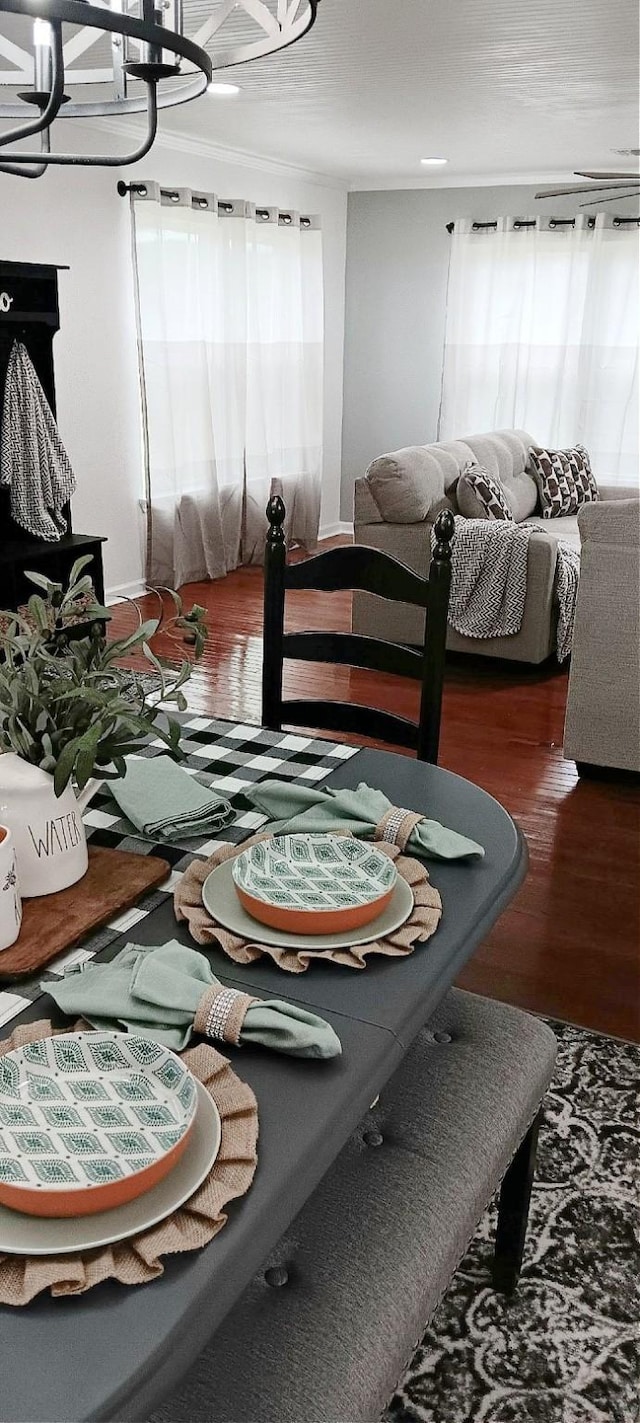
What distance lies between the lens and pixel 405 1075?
4.71 ft

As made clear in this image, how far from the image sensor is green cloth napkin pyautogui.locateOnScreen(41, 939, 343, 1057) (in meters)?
1.03

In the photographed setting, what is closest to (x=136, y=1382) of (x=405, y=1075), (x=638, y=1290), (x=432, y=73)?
(x=405, y=1075)

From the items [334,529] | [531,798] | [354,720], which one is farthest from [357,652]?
[334,529]

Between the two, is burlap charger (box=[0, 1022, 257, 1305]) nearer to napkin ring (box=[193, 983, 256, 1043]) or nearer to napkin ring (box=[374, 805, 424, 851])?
napkin ring (box=[193, 983, 256, 1043])

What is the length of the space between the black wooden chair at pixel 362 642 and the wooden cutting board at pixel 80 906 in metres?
0.69

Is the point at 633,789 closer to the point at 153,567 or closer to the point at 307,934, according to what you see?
the point at 307,934

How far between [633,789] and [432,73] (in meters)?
2.67

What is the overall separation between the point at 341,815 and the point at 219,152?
5.53 meters

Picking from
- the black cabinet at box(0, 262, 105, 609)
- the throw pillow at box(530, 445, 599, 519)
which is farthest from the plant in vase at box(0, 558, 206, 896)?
the throw pillow at box(530, 445, 599, 519)

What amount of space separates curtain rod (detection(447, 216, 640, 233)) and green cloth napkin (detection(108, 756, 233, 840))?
237 inches

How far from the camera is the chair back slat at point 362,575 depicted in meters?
2.00

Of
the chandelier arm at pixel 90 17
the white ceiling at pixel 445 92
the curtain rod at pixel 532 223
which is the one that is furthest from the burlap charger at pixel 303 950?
the curtain rod at pixel 532 223

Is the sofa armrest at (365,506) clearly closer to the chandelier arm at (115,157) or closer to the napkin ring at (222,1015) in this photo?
the chandelier arm at (115,157)

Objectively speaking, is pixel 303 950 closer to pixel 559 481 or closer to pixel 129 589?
pixel 129 589
